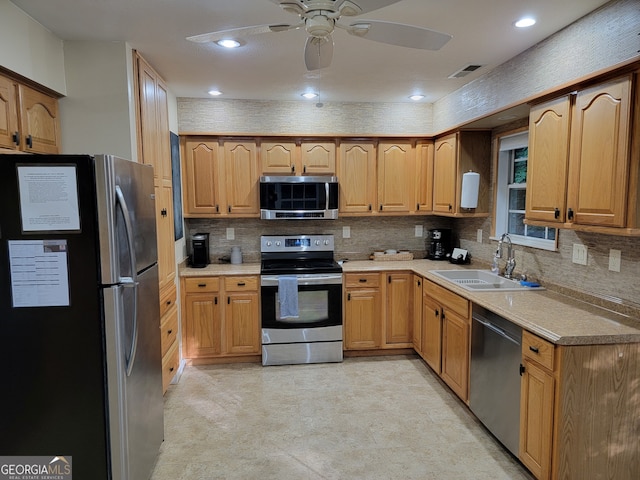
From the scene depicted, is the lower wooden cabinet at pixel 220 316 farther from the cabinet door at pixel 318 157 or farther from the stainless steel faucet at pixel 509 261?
the stainless steel faucet at pixel 509 261

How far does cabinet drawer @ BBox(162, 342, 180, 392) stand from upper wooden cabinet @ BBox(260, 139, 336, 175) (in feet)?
6.26

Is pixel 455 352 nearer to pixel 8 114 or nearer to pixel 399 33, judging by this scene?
pixel 399 33

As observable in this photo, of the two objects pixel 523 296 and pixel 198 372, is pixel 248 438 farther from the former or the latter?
pixel 523 296

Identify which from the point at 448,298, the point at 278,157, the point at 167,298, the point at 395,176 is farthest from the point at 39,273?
the point at 395,176

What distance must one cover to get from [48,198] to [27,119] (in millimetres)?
785

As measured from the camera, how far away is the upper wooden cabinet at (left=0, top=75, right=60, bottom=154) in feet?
6.68

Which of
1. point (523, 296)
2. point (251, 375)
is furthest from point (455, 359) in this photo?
point (251, 375)

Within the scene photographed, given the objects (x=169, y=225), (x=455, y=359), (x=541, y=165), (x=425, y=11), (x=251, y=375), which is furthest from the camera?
(x=251, y=375)

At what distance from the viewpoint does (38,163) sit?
1.76 m

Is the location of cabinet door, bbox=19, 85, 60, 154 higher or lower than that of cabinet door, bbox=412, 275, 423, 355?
higher

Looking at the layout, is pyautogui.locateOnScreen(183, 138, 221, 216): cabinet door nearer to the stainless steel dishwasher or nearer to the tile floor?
the tile floor

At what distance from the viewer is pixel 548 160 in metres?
2.38

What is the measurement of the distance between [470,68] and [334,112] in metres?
1.52

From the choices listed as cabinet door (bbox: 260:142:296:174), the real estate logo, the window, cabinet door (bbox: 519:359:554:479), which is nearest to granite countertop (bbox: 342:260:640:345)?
cabinet door (bbox: 519:359:554:479)
